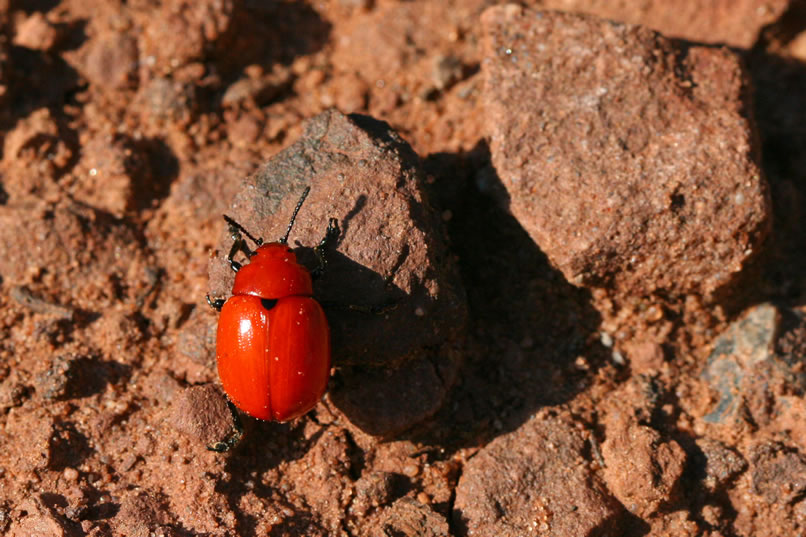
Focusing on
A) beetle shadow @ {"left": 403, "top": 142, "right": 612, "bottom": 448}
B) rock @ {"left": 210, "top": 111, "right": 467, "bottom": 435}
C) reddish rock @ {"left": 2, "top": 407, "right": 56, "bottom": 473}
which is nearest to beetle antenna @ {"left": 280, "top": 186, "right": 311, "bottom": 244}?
rock @ {"left": 210, "top": 111, "right": 467, "bottom": 435}

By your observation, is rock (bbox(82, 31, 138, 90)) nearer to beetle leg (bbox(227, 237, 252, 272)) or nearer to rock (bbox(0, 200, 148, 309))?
rock (bbox(0, 200, 148, 309))

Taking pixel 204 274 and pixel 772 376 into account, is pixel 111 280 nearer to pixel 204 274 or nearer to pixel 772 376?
pixel 204 274

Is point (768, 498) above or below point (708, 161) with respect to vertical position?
below

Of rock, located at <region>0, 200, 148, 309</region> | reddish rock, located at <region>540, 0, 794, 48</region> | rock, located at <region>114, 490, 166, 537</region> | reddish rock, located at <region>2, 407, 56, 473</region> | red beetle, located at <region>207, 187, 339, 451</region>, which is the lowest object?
reddish rock, located at <region>2, 407, 56, 473</region>

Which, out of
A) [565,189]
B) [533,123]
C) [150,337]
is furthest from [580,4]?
[150,337]

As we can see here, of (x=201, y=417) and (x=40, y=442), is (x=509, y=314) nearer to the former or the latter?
(x=201, y=417)

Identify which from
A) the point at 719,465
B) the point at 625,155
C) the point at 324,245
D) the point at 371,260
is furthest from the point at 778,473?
the point at 324,245
